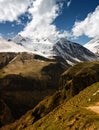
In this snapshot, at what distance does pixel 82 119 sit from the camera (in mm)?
58375

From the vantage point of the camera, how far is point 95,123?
178ft

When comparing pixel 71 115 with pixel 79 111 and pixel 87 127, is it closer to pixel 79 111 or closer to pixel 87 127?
pixel 79 111

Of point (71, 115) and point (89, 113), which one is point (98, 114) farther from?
point (71, 115)

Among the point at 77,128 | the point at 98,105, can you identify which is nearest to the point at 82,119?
the point at 77,128

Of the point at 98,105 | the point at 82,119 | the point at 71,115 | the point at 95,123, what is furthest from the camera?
the point at 98,105

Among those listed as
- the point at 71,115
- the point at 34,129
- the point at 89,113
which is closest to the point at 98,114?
the point at 89,113

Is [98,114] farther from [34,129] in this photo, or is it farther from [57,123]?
[34,129]

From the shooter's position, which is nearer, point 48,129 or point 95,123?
point 95,123

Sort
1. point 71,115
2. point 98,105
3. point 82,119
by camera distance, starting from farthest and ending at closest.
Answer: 1. point 98,105
2. point 71,115
3. point 82,119

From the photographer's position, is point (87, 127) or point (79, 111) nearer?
point (87, 127)

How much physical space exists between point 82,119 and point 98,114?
4462mm

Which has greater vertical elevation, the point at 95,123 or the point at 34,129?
the point at 34,129

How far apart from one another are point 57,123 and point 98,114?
972 centimetres

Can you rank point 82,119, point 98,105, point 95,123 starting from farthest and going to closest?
1. point 98,105
2. point 82,119
3. point 95,123
